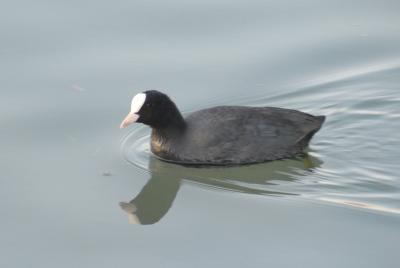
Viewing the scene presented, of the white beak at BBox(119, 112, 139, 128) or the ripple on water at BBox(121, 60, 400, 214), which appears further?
the white beak at BBox(119, 112, 139, 128)

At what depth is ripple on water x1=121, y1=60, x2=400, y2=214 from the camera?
7.17 m

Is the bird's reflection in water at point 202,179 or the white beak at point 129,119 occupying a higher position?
the white beak at point 129,119

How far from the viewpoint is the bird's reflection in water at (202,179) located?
7.08m

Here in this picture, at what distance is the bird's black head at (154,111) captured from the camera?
7.65 meters

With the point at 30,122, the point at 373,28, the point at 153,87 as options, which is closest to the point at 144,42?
the point at 153,87

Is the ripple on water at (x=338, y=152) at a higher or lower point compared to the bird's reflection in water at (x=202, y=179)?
higher

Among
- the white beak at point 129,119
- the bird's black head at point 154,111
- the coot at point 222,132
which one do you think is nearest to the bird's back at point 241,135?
the coot at point 222,132

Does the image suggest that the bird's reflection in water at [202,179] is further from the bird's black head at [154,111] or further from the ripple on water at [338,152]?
the bird's black head at [154,111]

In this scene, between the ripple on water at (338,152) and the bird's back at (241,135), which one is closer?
the ripple on water at (338,152)

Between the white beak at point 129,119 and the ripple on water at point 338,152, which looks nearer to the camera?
the ripple on water at point 338,152

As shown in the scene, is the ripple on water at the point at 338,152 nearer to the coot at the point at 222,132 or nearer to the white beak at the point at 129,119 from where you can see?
the coot at the point at 222,132

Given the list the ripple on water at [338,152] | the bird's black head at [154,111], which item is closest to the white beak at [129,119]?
the bird's black head at [154,111]

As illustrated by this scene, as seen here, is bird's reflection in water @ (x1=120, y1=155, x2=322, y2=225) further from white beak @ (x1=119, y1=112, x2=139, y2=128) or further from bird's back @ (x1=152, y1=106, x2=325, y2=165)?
white beak @ (x1=119, y1=112, x2=139, y2=128)

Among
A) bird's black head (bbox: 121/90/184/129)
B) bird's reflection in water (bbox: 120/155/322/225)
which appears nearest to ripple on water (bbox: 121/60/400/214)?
bird's reflection in water (bbox: 120/155/322/225)
